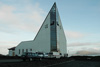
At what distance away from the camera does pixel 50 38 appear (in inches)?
2479

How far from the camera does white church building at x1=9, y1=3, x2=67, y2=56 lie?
2470 inches

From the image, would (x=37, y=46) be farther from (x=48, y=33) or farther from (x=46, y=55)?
(x=46, y=55)

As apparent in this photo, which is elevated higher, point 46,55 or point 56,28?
point 56,28

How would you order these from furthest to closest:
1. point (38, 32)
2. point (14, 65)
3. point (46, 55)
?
point (38, 32)
point (46, 55)
point (14, 65)

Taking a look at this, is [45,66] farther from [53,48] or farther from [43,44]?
[43,44]

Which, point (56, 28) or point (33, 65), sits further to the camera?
point (56, 28)

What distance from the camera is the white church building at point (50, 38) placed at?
6275 cm

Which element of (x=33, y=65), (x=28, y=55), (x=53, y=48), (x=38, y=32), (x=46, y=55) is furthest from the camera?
(x=38, y=32)

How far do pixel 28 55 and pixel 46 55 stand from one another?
1015 cm

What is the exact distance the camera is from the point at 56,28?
207 feet

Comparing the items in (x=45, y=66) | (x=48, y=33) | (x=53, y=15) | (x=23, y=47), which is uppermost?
(x=53, y=15)

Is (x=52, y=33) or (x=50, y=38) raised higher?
(x=52, y=33)

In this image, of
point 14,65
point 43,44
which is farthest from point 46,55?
point 43,44

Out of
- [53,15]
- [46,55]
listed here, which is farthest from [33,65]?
[53,15]
